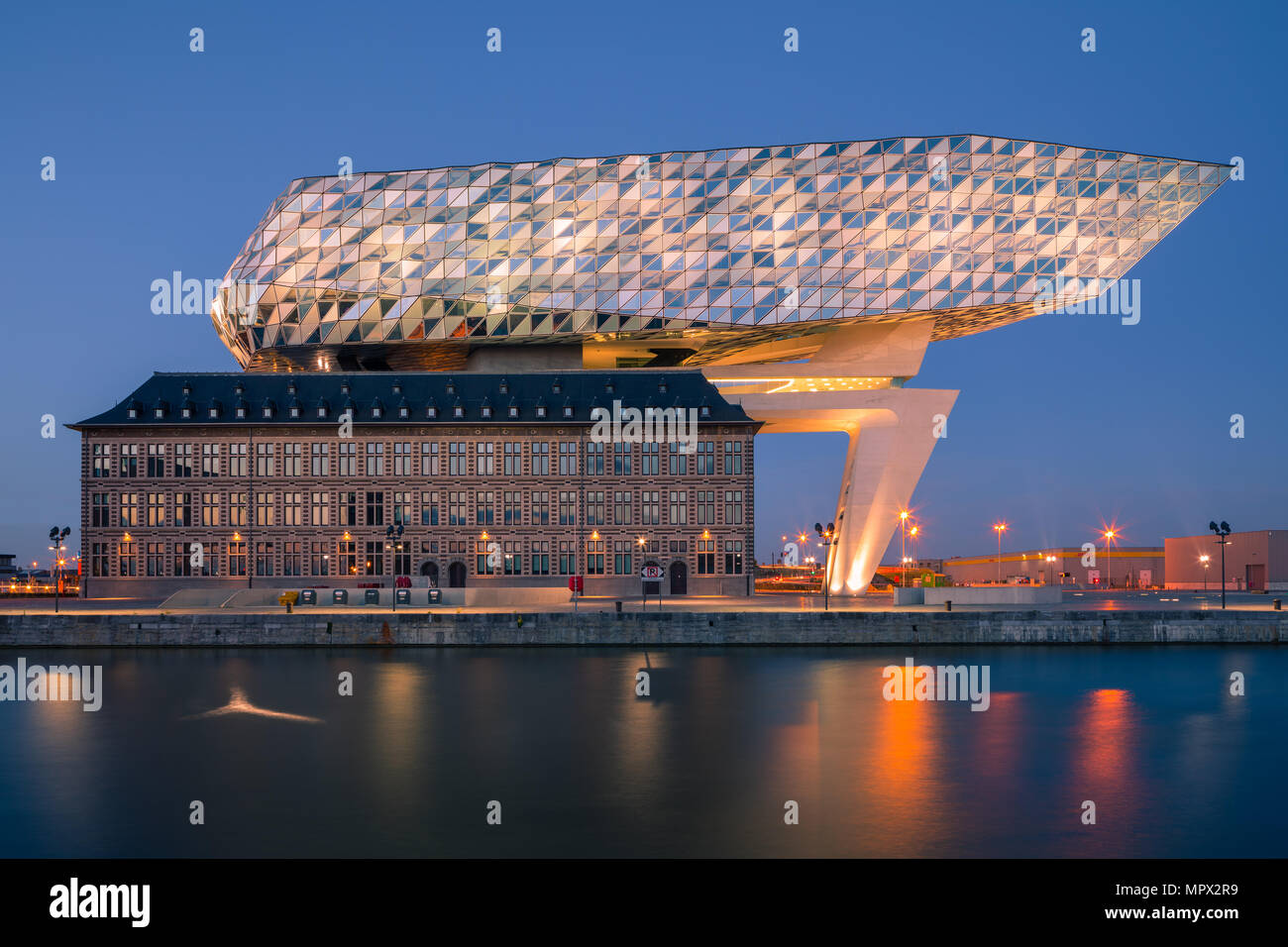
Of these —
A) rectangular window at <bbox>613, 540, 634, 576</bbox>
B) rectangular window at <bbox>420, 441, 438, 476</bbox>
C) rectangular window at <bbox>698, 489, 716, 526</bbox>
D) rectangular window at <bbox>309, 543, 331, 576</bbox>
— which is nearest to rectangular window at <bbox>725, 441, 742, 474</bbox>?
rectangular window at <bbox>698, 489, 716, 526</bbox>

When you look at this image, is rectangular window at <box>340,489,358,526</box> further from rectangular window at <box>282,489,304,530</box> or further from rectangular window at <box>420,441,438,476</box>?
rectangular window at <box>420,441,438,476</box>

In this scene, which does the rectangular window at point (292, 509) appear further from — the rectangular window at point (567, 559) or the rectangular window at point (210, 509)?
the rectangular window at point (567, 559)

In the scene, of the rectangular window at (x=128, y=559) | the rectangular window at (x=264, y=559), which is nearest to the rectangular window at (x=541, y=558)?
the rectangular window at (x=264, y=559)

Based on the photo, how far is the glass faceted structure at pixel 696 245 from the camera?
79.8 metres

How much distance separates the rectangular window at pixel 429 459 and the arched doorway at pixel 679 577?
18.6 meters

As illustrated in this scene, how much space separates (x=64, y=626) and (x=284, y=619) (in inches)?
386

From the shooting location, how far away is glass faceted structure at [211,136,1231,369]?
7981 centimetres

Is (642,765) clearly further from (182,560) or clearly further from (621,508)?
(182,560)

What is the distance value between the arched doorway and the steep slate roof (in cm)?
1060

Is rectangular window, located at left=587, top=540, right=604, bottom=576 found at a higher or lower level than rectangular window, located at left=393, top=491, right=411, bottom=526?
lower

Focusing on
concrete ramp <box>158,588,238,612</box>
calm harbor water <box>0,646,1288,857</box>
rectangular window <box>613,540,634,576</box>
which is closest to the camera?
calm harbor water <box>0,646,1288,857</box>

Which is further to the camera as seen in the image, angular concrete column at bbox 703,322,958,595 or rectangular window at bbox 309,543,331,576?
rectangular window at bbox 309,543,331,576
